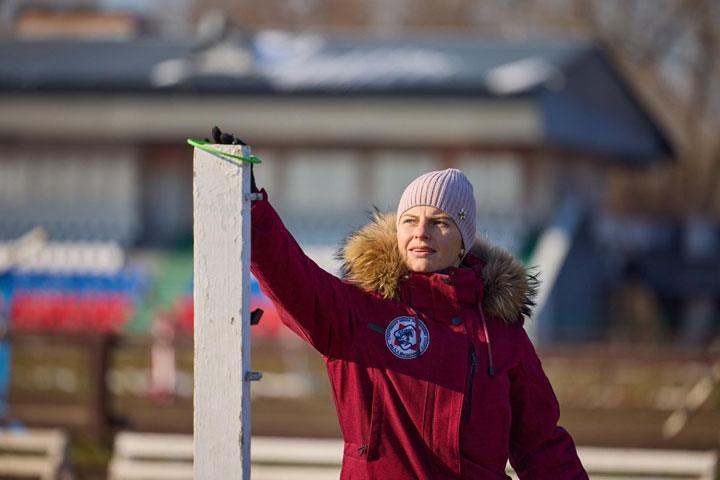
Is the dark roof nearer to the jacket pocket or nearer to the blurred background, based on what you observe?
the blurred background

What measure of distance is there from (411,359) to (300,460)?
13.6 feet

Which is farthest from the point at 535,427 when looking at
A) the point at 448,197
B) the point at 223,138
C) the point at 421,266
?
the point at 223,138

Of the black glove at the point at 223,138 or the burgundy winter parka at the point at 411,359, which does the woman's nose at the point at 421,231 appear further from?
the black glove at the point at 223,138

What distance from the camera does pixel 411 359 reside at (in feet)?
10.8

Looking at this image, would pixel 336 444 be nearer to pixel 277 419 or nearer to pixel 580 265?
A: pixel 277 419

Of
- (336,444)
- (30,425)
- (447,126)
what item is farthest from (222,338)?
(447,126)

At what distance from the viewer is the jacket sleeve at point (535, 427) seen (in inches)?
137

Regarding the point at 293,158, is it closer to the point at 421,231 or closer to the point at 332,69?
the point at 332,69

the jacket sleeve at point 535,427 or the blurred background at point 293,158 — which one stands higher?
the blurred background at point 293,158

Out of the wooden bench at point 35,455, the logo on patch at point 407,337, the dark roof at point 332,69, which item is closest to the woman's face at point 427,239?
the logo on patch at point 407,337

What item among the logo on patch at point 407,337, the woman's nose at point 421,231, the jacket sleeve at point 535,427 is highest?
the woman's nose at point 421,231

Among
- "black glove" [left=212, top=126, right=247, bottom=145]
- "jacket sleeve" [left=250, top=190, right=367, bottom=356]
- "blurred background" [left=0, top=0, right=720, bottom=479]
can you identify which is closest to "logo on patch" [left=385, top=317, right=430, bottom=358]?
→ "jacket sleeve" [left=250, top=190, right=367, bottom=356]

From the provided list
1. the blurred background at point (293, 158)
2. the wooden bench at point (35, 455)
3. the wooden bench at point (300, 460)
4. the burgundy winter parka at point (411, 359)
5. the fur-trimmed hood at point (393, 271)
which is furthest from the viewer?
the blurred background at point (293, 158)

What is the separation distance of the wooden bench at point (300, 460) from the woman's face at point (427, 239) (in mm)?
3908
